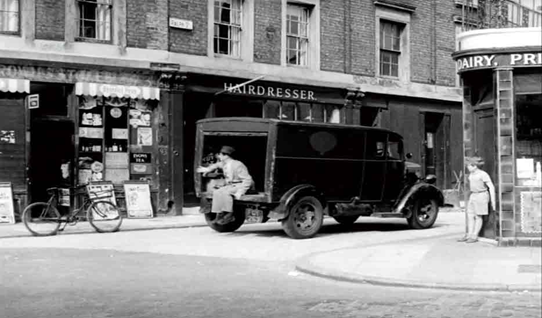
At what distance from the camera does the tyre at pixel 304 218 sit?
13.9m

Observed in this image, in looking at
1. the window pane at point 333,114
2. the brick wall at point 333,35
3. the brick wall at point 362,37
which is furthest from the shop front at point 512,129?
the brick wall at point 362,37

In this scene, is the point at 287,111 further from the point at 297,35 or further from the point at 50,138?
the point at 50,138

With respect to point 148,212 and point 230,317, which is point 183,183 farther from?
point 230,317

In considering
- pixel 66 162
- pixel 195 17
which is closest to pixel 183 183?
pixel 66 162

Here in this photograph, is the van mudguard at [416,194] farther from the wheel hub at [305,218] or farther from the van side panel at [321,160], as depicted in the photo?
the wheel hub at [305,218]

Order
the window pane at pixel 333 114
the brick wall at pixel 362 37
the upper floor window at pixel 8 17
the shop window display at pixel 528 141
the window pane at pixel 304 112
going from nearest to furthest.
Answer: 1. the shop window display at pixel 528 141
2. the upper floor window at pixel 8 17
3. the window pane at pixel 304 112
4. the window pane at pixel 333 114
5. the brick wall at pixel 362 37

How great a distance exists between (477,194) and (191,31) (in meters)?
10.3

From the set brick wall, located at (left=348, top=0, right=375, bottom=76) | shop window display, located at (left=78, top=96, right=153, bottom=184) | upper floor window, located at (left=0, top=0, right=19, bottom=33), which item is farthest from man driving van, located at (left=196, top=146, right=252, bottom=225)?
brick wall, located at (left=348, top=0, right=375, bottom=76)

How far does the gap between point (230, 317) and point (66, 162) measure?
12395 millimetres

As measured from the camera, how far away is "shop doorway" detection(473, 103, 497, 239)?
12047 mm

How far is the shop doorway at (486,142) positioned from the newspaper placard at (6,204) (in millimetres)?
10278

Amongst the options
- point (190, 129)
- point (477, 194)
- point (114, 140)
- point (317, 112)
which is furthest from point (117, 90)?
point (477, 194)

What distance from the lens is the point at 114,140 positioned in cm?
1883

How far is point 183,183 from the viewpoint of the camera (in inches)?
778
